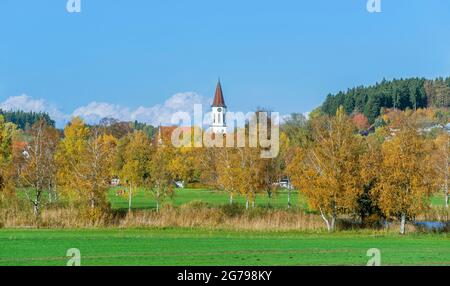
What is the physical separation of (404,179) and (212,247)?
1636 centimetres

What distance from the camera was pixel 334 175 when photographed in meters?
39.5

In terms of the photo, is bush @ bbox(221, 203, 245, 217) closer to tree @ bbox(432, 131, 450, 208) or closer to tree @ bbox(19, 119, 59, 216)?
tree @ bbox(19, 119, 59, 216)

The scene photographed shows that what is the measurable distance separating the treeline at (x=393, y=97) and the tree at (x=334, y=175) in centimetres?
9418

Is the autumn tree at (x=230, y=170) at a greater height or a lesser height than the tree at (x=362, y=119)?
lesser

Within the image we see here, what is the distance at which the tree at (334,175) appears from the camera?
39150mm

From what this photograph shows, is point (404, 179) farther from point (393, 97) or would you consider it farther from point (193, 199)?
point (393, 97)

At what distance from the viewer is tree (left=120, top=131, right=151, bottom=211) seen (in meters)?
56.1

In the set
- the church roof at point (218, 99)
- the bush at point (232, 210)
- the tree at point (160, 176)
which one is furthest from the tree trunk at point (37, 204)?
the church roof at point (218, 99)

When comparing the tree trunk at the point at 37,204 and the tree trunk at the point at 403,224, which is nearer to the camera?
the tree trunk at the point at 403,224

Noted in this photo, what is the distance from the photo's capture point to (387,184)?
3884 cm

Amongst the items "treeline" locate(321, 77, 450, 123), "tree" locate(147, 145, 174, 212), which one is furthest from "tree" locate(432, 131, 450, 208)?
"treeline" locate(321, 77, 450, 123)

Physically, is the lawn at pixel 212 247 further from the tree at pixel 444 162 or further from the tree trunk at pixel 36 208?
the tree at pixel 444 162

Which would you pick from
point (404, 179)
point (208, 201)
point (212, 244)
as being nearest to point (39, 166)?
point (208, 201)
